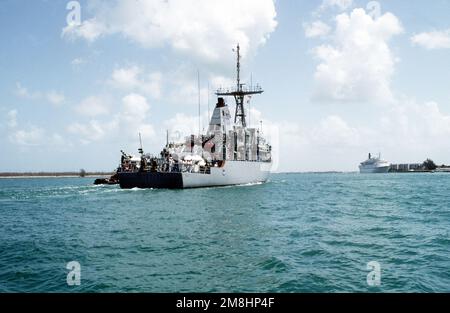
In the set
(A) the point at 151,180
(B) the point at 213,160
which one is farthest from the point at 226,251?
(B) the point at 213,160

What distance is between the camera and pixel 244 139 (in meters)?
74.0

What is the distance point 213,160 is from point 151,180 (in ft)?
48.0

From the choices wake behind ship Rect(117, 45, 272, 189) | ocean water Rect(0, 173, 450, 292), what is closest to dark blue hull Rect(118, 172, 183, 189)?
wake behind ship Rect(117, 45, 272, 189)

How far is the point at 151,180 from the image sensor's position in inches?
2275

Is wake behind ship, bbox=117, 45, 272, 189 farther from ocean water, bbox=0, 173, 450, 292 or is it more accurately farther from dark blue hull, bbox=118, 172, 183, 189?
ocean water, bbox=0, 173, 450, 292

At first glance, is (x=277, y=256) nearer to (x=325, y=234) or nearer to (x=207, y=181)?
(x=325, y=234)

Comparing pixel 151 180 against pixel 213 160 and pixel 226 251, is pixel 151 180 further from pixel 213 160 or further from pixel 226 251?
pixel 226 251

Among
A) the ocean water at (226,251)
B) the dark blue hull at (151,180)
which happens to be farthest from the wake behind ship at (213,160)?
the ocean water at (226,251)

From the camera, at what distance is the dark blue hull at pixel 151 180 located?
181 ft

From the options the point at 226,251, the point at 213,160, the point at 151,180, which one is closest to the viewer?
the point at 226,251
